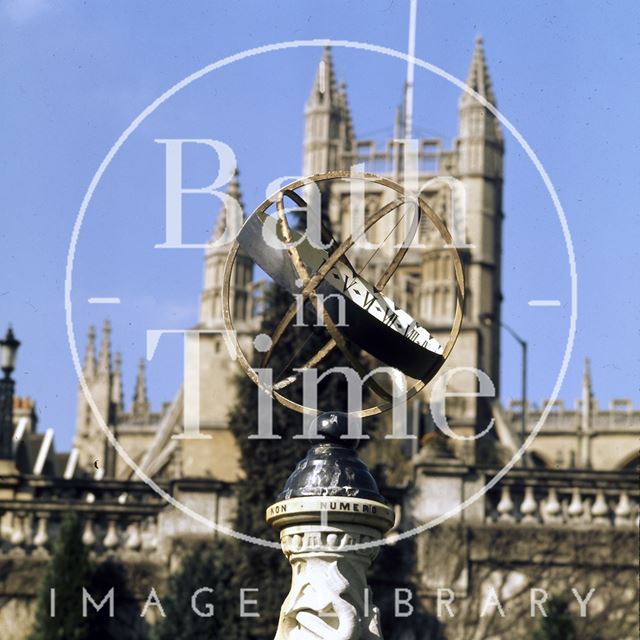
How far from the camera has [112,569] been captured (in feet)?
98.5

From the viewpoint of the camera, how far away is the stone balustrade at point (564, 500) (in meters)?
30.4

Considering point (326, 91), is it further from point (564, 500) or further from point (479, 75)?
point (564, 500)

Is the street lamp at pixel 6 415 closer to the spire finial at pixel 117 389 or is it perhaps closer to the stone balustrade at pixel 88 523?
the stone balustrade at pixel 88 523

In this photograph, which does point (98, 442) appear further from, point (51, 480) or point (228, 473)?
point (51, 480)

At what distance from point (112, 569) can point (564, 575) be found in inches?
232

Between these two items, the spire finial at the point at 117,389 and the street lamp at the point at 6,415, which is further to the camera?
the spire finial at the point at 117,389

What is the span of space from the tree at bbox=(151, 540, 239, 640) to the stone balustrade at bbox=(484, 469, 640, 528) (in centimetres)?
361

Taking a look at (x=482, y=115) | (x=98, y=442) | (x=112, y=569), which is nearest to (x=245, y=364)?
(x=112, y=569)

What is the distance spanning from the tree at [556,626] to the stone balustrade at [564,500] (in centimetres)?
219

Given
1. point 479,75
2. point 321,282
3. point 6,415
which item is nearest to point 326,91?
point 479,75

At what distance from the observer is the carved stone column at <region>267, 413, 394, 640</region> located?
12438 mm

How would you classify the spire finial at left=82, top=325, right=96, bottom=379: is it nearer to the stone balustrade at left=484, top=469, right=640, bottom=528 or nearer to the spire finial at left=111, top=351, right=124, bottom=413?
the spire finial at left=111, top=351, right=124, bottom=413

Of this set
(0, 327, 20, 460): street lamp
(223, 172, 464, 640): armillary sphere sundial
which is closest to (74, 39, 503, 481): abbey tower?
(0, 327, 20, 460): street lamp

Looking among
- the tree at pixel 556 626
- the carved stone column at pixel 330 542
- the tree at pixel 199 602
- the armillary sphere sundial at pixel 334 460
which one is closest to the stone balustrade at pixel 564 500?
the tree at pixel 556 626
